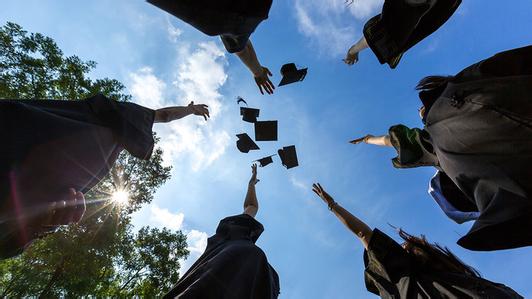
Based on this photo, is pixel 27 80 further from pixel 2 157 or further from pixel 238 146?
pixel 2 157

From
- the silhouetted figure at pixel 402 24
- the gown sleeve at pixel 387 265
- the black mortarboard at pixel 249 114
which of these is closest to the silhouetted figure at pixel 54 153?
the silhouetted figure at pixel 402 24

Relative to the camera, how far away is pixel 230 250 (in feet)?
6.82

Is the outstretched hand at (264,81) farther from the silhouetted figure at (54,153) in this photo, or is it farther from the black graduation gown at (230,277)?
the black graduation gown at (230,277)

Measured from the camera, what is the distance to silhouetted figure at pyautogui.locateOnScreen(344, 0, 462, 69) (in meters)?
2.13

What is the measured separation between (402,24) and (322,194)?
9.21 ft

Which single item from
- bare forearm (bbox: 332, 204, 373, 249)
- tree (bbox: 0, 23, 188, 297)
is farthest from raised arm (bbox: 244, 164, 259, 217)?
tree (bbox: 0, 23, 188, 297)

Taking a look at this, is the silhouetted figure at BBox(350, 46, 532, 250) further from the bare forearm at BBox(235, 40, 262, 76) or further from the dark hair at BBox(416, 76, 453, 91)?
the bare forearm at BBox(235, 40, 262, 76)

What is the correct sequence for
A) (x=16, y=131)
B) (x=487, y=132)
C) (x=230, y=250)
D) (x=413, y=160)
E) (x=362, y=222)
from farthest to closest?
(x=362, y=222), (x=413, y=160), (x=230, y=250), (x=16, y=131), (x=487, y=132)

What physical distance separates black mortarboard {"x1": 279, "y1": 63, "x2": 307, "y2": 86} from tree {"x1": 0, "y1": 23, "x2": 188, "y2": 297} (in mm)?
9573

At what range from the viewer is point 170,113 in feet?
11.0

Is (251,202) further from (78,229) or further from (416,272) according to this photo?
(78,229)

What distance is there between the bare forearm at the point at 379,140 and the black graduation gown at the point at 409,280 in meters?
1.22

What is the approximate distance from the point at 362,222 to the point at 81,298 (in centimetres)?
1410

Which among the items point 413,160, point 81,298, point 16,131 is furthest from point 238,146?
point 81,298
